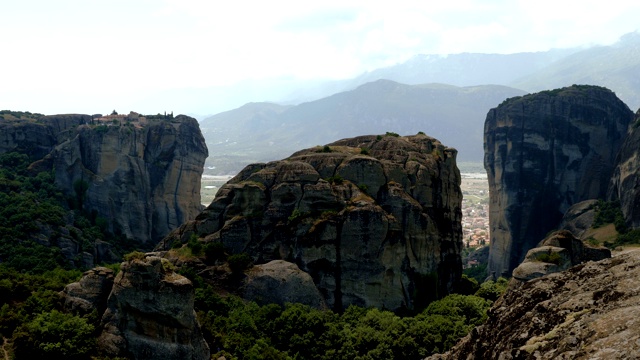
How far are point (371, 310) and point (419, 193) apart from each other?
1807 centimetres

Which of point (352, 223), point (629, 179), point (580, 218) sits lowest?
point (580, 218)

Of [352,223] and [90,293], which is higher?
[352,223]

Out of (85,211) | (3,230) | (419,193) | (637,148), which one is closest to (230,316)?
(419,193)

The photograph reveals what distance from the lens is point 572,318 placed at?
12.5 meters

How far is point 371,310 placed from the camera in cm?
5044

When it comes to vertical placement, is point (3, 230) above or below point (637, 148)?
below

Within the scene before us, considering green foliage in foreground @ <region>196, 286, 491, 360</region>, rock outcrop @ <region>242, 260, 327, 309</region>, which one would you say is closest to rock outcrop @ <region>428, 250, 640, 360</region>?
green foliage in foreground @ <region>196, 286, 491, 360</region>

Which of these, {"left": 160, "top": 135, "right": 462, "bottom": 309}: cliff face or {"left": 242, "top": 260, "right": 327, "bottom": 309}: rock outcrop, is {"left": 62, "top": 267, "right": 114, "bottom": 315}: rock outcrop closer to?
{"left": 242, "top": 260, "right": 327, "bottom": 309}: rock outcrop

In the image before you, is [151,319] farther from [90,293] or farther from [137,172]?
[137,172]

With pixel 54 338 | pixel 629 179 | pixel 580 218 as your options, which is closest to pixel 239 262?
pixel 54 338

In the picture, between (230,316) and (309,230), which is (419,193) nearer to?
(309,230)

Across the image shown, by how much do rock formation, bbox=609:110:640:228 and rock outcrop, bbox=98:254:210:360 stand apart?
9042cm

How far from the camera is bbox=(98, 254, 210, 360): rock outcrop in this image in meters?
34.1

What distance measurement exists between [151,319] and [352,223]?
26.4 metres
